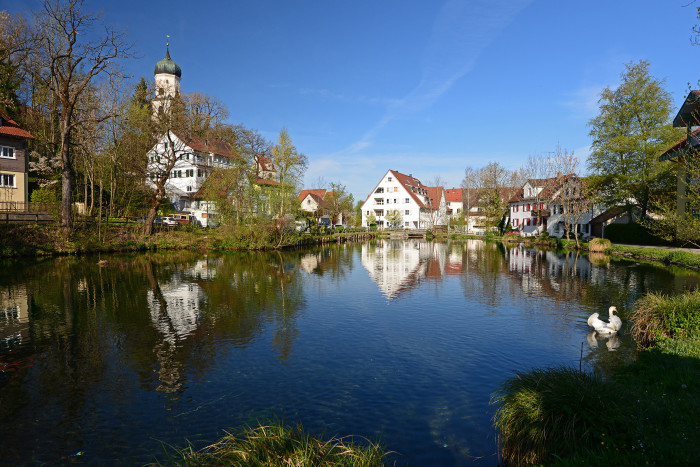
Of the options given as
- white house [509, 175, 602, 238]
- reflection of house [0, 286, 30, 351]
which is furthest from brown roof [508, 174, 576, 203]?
reflection of house [0, 286, 30, 351]

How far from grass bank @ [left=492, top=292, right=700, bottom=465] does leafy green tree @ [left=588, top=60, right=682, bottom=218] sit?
43558 mm

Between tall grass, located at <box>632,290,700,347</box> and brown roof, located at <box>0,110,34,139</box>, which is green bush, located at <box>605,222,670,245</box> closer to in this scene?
tall grass, located at <box>632,290,700,347</box>

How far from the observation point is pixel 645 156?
142ft

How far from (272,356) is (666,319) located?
35.3 ft

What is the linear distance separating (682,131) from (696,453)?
5069 cm

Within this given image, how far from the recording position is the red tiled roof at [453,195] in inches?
4306

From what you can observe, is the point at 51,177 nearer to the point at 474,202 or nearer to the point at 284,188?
the point at 284,188

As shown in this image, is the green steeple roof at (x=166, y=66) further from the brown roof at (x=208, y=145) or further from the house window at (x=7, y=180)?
the house window at (x=7, y=180)

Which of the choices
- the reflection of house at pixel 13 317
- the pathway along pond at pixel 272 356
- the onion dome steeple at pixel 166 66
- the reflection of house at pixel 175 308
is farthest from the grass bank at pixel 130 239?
the onion dome steeple at pixel 166 66

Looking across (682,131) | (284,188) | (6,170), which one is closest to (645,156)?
(682,131)

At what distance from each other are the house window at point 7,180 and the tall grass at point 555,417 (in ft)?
161

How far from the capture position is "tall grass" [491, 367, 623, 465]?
219 inches

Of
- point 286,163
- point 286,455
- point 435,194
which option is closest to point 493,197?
point 435,194

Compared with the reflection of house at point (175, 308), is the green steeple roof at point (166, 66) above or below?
above
